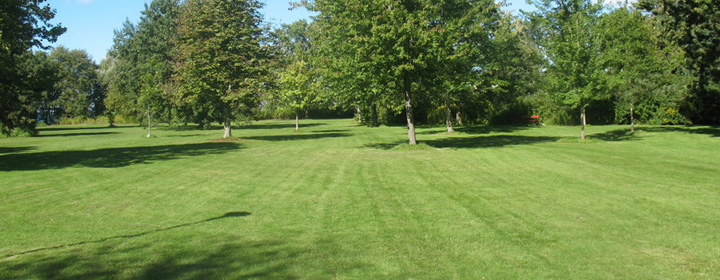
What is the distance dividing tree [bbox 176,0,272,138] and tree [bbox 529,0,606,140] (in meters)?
15.9

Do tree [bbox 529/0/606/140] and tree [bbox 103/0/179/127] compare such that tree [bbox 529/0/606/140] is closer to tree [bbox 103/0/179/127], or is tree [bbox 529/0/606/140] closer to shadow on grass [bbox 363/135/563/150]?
shadow on grass [bbox 363/135/563/150]

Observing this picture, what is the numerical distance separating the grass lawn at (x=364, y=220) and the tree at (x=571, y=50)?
735cm

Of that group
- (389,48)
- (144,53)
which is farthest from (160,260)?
(144,53)

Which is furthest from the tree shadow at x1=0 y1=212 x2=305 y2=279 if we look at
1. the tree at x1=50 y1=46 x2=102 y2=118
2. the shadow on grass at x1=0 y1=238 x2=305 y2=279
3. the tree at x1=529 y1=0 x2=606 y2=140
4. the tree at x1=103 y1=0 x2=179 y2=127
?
the tree at x1=50 y1=46 x2=102 y2=118

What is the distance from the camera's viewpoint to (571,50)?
882 inches

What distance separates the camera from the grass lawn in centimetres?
556

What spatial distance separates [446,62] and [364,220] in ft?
43.9

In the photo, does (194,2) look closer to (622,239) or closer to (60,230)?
→ (60,230)

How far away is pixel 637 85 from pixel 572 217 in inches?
951

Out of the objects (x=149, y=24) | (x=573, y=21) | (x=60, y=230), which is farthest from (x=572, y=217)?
(x=149, y=24)

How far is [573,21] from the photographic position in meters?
23.0

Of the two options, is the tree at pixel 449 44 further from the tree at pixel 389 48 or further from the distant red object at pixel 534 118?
the distant red object at pixel 534 118

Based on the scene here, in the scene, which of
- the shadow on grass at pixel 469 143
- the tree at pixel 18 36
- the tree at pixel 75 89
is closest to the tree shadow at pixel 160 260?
the tree at pixel 18 36

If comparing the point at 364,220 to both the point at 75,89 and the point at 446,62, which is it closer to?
the point at 446,62
